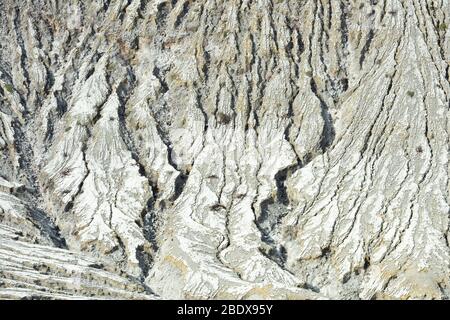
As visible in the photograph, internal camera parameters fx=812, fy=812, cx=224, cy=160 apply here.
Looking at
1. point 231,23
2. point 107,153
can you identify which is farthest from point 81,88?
point 231,23

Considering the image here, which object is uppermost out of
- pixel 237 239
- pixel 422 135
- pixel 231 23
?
pixel 231 23

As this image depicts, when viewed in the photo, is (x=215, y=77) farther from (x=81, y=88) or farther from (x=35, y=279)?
(x=35, y=279)

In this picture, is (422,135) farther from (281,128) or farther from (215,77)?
(215,77)

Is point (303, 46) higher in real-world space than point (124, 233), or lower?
higher

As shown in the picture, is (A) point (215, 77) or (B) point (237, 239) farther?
(A) point (215, 77)
